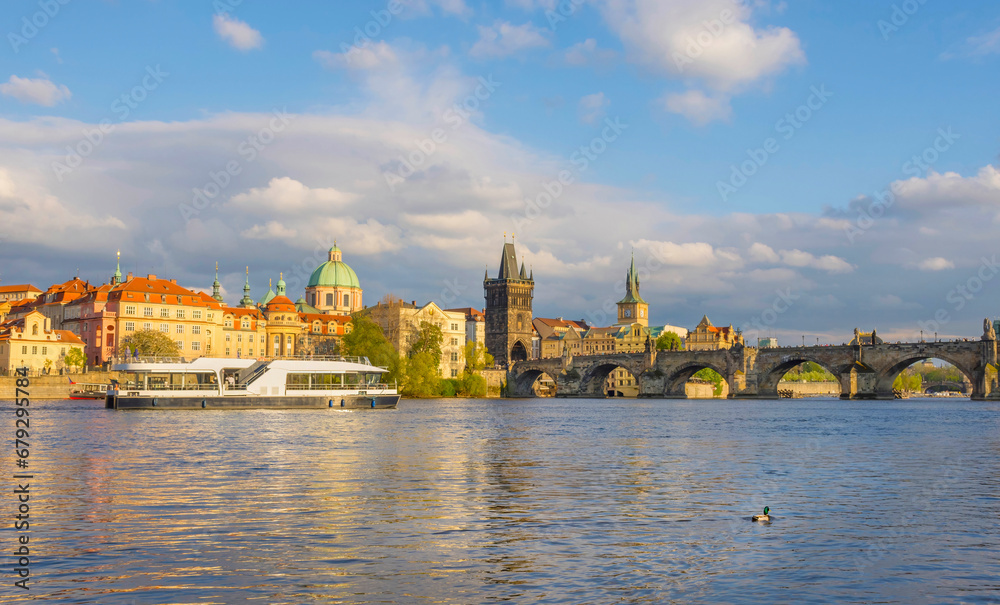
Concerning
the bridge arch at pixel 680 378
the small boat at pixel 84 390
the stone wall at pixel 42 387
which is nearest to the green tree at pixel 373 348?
the stone wall at pixel 42 387

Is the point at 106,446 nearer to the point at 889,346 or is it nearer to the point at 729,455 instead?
the point at 729,455

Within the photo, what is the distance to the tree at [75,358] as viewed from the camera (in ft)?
399

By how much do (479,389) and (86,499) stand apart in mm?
128847

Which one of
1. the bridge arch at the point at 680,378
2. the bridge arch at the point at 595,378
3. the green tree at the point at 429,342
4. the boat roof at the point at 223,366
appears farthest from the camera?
the bridge arch at the point at 595,378

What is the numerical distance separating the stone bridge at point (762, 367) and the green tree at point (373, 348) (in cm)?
5825

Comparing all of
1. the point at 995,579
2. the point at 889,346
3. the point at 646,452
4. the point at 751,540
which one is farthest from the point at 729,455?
the point at 889,346

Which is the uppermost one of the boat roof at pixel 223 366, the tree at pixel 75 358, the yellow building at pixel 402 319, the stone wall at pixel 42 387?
the yellow building at pixel 402 319

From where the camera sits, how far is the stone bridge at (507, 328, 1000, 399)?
401ft

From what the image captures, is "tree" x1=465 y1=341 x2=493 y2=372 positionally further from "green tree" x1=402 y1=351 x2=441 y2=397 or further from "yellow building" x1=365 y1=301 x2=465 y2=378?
"green tree" x1=402 y1=351 x2=441 y2=397

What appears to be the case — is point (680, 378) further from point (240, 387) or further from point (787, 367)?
point (240, 387)

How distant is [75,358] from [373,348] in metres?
39.4

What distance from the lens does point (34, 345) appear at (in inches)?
4722

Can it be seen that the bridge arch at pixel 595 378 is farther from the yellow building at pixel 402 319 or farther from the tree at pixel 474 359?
the yellow building at pixel 402 319

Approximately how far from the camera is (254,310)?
620 feet
